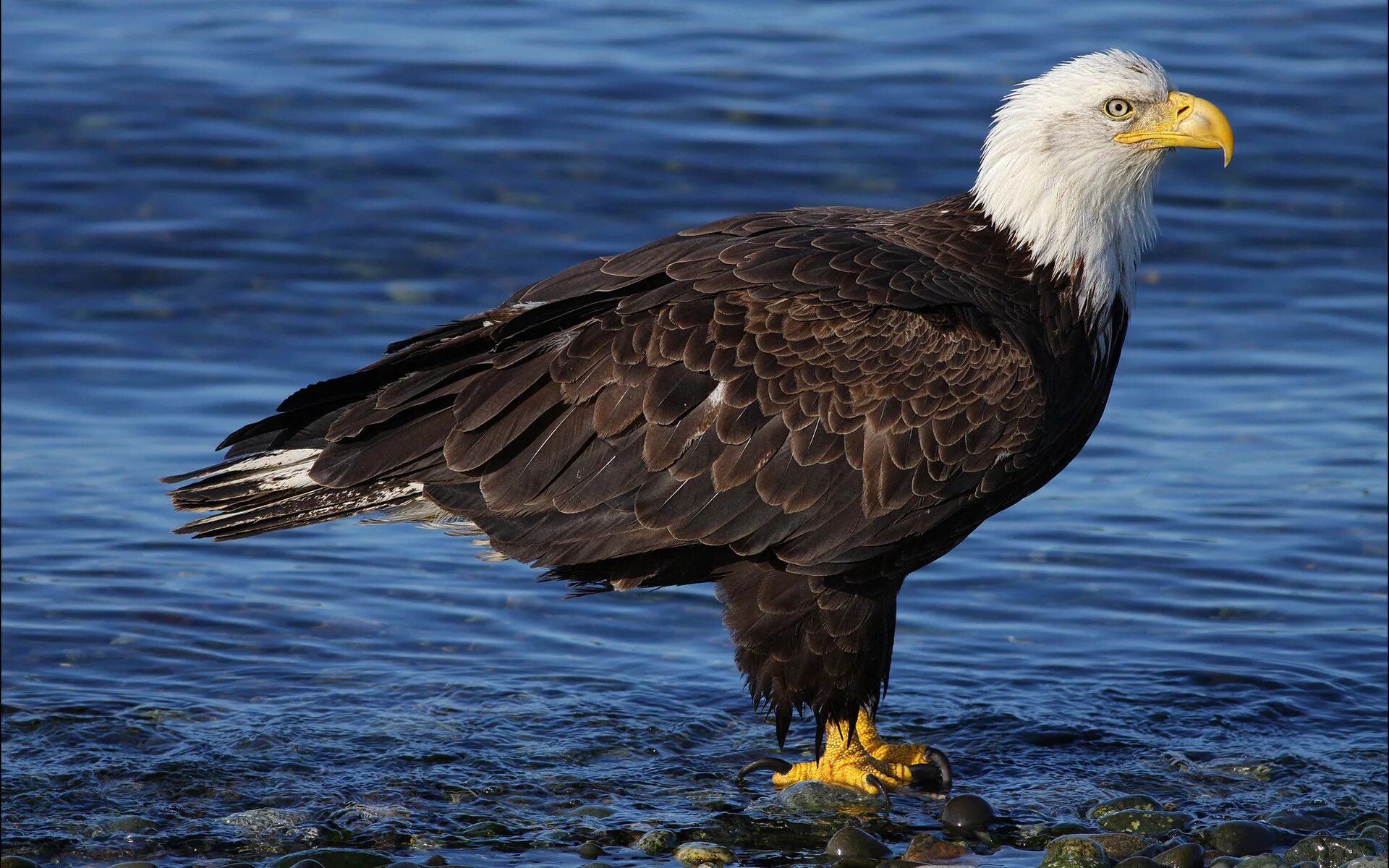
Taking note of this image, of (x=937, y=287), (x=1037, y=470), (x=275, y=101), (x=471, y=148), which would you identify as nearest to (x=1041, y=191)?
(x=937, y=287)

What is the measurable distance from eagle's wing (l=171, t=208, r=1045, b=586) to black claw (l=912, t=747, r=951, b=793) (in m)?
0.91

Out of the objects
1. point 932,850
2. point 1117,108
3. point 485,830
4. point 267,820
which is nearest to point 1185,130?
point 1117,108

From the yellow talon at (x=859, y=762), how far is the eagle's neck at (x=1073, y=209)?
1624 millimetres

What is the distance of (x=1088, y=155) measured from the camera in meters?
6.08

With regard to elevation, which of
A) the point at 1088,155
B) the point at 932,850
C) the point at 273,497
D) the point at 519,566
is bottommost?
the point at 932,850

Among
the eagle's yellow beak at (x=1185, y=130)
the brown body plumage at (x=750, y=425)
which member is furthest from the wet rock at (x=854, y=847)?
the eagle's yellow beak at (x=1185, y=130)

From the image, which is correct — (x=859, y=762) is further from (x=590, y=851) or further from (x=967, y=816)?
(x=590, y=851)

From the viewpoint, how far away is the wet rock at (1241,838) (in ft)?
18.3

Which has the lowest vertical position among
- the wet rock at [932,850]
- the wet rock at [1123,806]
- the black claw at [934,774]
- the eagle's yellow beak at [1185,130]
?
the wet rock at [932,850]

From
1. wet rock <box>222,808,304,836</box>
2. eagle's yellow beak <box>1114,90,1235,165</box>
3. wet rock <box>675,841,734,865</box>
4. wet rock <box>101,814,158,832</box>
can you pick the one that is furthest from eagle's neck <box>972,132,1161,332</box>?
wet rock <box>101,814,158,832</box>

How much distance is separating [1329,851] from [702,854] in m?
1.90

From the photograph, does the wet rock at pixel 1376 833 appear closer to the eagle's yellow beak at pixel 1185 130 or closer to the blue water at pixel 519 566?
the blue water at pixel 519 566

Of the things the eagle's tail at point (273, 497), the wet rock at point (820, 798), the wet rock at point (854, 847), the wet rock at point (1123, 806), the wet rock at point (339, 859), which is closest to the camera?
the wet rock at point (339, 859)

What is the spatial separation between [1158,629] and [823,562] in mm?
2443
